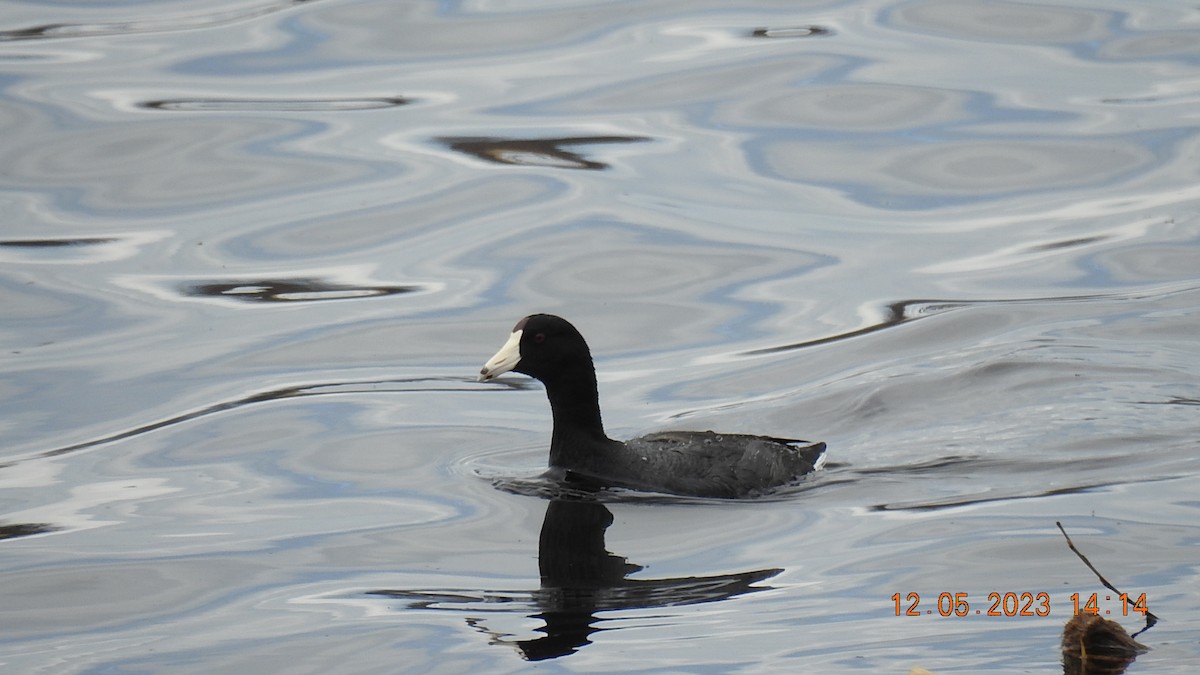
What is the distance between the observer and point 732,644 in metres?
5.71

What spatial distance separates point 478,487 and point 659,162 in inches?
268

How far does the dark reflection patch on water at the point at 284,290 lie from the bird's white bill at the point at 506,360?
12.6ft

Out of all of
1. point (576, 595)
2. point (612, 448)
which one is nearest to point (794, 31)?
point (612, 448)

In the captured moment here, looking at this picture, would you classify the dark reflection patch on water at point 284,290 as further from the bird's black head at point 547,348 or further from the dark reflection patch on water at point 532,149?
the bird's black head at point 547,348

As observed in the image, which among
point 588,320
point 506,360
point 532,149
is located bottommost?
point 588,320

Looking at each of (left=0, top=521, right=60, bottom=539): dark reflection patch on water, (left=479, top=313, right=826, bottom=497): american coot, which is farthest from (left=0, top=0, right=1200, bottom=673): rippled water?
(left=479, top=313, right=826, bottom=497): american coot

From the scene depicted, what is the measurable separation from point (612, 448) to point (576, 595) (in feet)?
6.16

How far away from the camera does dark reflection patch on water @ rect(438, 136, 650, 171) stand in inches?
587

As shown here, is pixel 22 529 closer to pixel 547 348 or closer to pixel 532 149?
pixel 547 348

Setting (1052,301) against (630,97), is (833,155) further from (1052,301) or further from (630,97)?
(1052,301)

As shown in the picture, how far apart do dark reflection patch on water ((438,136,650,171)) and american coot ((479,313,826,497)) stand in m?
6.59

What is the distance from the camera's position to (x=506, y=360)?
8.20m

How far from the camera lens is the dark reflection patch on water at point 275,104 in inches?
635

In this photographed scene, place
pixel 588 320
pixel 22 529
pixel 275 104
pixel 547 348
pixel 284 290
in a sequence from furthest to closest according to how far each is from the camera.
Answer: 1. pixel 275 104
2. pixel 284 290
3. pixel 588 320
4. pixel 547 348
5. pixel 22 529
